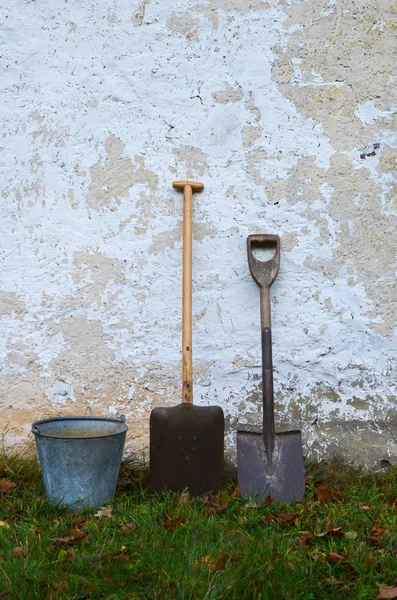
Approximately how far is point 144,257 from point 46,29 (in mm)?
1426

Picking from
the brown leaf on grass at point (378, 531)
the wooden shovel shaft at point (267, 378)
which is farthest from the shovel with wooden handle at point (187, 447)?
the brown leaf on grass at point (378, 531)

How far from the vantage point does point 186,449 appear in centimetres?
310

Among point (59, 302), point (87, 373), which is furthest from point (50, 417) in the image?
point (59, 302)

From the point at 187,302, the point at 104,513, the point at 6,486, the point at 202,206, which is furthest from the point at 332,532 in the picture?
the point at 202,206

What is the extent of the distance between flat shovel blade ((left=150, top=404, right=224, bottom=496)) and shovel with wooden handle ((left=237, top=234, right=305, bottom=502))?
0.14m

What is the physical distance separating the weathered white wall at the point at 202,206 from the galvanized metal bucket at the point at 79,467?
50 cm

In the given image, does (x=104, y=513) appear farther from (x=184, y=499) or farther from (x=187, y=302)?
(x=187, y=302)

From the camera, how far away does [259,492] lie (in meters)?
3.05

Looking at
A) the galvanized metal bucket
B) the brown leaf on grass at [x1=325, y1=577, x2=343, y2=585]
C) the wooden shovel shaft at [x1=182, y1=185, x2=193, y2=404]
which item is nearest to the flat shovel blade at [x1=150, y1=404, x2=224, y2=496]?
the wooden shovel shaft at [x1=182, y1=185, x2=193, y2=404]

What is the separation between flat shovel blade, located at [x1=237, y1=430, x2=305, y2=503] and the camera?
305 cm

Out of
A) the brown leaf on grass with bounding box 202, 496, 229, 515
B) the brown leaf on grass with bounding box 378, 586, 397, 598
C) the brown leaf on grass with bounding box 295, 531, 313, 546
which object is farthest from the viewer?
the brown leaf on grass with bounding box 202, 496, 229, 515

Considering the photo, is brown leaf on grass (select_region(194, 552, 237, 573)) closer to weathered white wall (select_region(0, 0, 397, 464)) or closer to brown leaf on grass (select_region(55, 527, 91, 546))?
brown leaf on grass (select_region(55, 527, 91, 546))

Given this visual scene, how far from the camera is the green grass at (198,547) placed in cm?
200

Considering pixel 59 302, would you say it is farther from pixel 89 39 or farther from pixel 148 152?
pixel 89 39
